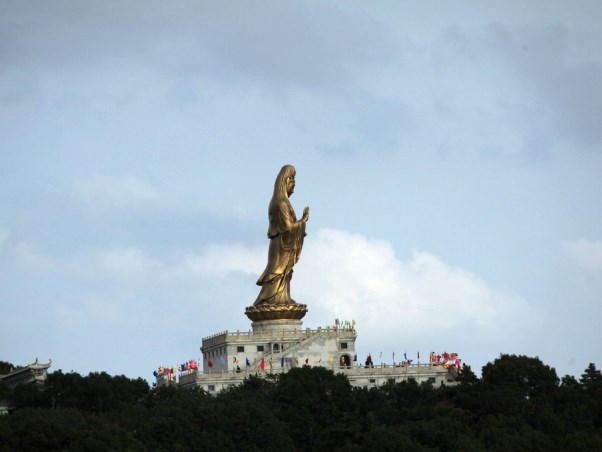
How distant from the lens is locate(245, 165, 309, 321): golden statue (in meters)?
187

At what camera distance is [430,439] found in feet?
518

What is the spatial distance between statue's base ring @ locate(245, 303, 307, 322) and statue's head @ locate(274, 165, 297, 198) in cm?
822

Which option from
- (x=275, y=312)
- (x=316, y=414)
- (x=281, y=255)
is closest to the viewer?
(x=316, y=414)

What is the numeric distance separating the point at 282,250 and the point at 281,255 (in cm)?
39

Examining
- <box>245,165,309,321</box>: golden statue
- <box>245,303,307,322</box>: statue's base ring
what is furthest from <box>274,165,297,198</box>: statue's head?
<box>245,303,307,322</box>: statue's base ring

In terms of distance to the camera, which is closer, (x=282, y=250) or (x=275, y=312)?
(x=275, y=312)

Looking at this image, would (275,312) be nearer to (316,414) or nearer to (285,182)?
(285,182)

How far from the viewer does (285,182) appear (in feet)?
619

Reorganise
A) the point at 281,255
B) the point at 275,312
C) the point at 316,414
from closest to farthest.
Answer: the point at 316,414 < the point at 275,312 < the point at 281,255

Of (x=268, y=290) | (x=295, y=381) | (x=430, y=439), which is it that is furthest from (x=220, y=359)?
(x=430, y=439)

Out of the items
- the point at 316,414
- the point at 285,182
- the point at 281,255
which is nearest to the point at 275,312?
the point at 281,255

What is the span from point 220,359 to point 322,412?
22.5 m

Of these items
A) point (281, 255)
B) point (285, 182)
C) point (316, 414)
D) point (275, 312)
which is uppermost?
point (285, 182)

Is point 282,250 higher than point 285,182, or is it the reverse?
point 285,182
